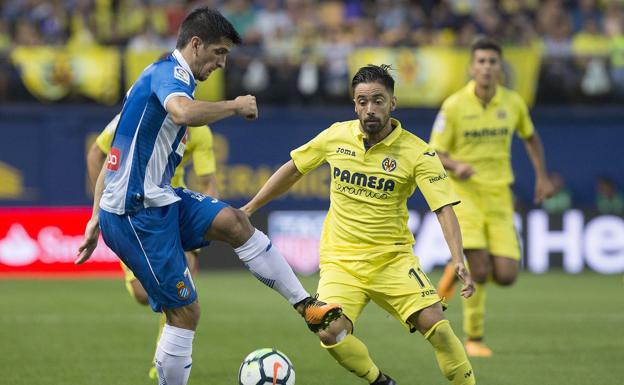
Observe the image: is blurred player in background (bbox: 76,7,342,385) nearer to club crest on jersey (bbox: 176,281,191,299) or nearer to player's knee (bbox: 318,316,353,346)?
club crest on jersey (bbox: 176,281,191,299)

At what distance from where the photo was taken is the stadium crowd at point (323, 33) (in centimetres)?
2072

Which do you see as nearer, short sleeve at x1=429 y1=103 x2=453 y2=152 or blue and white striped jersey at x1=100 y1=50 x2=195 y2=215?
blue and white striped jersey at x1=100 y1=50 x2=195 y2=215

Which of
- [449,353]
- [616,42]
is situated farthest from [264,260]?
[616,42]

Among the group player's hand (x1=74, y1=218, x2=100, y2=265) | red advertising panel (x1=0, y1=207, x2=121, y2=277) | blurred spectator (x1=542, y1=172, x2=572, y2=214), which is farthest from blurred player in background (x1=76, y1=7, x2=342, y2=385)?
blurred spectator (x1=542, y1=172, x2=572, y2=214)

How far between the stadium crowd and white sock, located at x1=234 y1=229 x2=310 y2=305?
13588mm

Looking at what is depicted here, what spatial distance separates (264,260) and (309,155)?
1.07 m

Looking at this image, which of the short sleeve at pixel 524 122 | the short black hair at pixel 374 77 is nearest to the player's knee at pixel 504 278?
the short sleeve at pixel 524 122

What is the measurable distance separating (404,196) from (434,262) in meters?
11.0

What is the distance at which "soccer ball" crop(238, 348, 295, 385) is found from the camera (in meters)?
7.31

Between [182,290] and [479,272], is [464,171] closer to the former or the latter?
[479,272]

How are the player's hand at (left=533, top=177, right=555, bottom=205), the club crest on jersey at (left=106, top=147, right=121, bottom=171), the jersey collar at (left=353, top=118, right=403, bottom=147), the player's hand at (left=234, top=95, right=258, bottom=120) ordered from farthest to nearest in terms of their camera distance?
the player's hand at (left=533, top=177, right=555, bottom=205) → the jersey collar at (left=353, top=118, right=403, bottom=147) → the club crest on jersey at (left=106, top=147, right=121, bottom=171) → the player's hand at (left=234, top=95, right=258, bottom=120)

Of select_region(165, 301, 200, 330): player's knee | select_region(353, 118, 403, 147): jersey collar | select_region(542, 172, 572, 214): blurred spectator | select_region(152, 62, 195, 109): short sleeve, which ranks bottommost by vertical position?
select_region(542, 172, 572, 214): blurred spectator

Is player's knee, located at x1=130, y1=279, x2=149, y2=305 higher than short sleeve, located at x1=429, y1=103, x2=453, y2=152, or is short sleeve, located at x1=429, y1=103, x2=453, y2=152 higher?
short sleeve, located at x1=429, y1=103, x2=453, y2=152

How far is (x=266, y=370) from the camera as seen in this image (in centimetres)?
734
